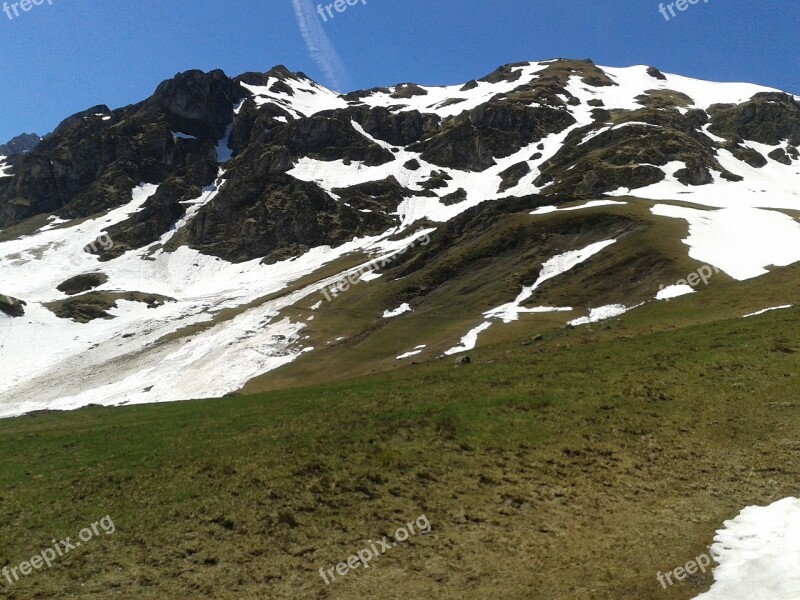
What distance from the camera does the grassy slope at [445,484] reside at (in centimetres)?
1361

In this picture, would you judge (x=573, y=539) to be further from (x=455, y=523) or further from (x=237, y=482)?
(x=237, y=482)

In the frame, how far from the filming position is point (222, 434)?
25969 millimetres

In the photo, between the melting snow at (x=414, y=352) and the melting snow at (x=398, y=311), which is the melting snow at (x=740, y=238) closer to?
the melting snow at (x=414, y=352)

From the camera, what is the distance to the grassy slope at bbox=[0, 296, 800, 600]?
1361 centimetres

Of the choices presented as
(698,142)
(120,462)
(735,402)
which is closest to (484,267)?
(735,402)
